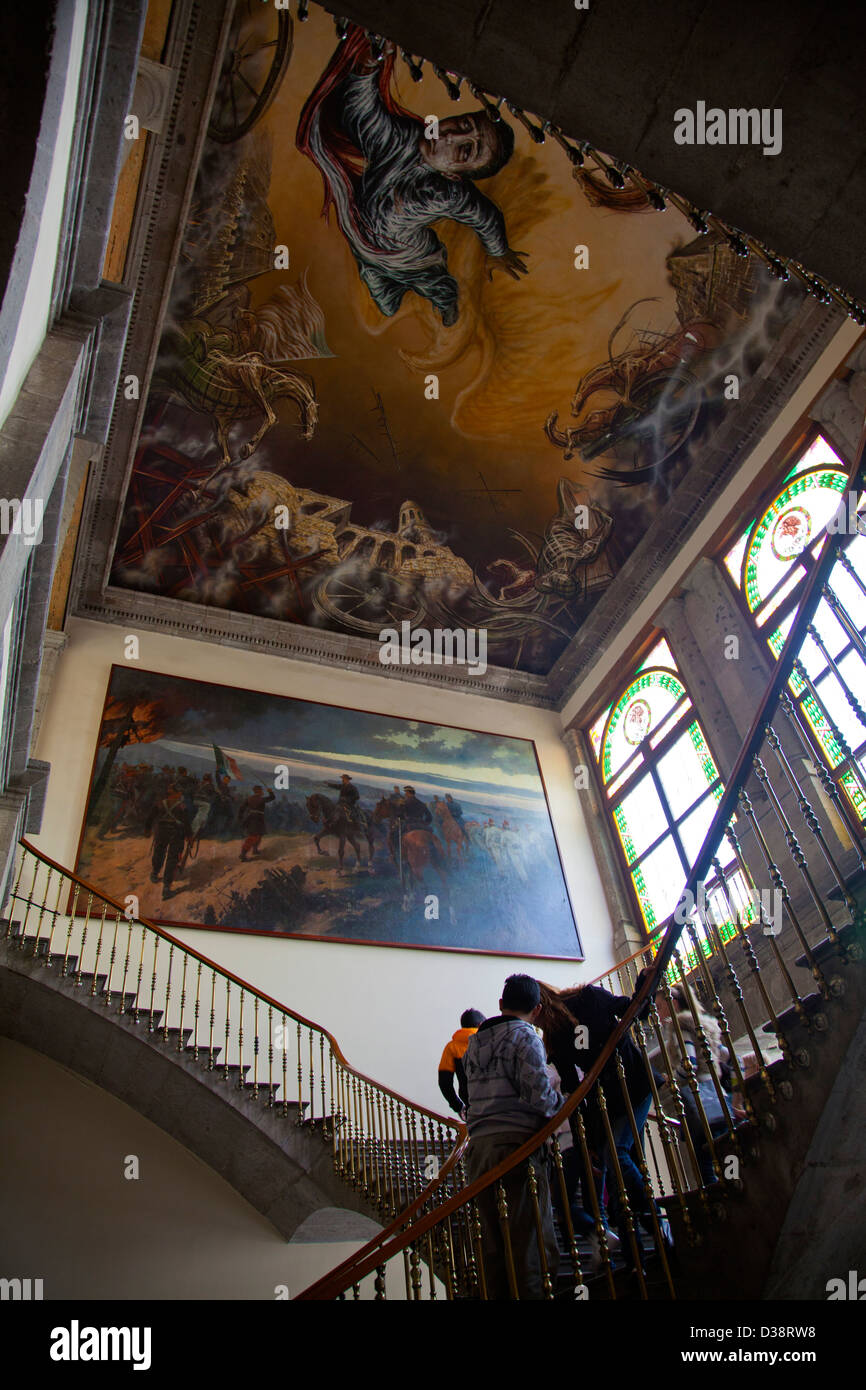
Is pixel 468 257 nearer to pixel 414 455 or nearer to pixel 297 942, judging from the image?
pixel 414 455

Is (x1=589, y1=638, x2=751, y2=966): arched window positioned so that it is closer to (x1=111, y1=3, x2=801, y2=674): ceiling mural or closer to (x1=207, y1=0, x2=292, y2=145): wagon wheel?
(x1=111, y1=3, x2=801, y2=674): ceiling mural

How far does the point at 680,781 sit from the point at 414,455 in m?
5.94

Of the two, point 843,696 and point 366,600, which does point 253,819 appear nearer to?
point 366,600

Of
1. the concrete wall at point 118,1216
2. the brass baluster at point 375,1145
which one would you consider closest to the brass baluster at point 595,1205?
the brass baluster at point 375,1145

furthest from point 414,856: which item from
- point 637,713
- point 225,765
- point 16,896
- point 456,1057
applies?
point 456,1057

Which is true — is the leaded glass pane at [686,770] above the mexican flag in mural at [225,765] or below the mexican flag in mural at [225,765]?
below

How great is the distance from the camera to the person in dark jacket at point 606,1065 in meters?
4.11

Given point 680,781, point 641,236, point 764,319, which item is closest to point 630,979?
point 680,781

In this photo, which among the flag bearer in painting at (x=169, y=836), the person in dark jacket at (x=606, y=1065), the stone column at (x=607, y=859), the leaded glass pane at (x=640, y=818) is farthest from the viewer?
the leaded glass pane at (x=640, y=818)

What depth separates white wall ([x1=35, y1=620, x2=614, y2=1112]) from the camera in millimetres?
10289

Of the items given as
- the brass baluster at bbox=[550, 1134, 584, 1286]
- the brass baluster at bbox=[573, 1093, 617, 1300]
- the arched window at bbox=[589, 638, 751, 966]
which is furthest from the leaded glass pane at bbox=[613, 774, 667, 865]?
the brass baluster at bbox=[550, 1134, 584, 1286]

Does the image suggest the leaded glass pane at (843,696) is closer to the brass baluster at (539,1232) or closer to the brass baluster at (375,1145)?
the brass baluster at (375,1145)

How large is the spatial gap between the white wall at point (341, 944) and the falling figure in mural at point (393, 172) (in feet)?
18.2

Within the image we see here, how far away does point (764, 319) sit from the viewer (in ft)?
36.5
